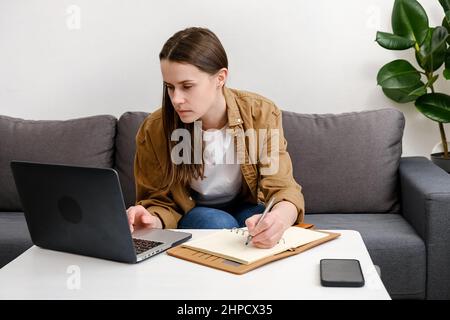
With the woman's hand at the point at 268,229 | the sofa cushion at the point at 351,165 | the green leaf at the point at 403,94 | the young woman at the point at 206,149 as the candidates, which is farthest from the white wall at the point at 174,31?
the woman's hand at the point at 268,229

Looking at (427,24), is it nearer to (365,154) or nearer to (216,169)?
(365,154)

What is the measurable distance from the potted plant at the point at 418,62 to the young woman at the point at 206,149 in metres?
0.88

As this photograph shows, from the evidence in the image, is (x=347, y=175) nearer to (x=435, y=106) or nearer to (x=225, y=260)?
(x=435, y=106)

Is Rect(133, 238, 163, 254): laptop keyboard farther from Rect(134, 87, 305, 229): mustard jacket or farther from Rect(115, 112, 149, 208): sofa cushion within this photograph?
Rect(115, 112, 149, 208): sofa cushion

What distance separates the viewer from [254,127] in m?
1.91

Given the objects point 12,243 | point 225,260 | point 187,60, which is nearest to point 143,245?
point 225,260

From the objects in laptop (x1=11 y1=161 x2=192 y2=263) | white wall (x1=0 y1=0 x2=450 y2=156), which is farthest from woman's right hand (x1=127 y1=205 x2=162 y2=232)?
white wall (x1=0 y1=0 x2=450 y2=156)

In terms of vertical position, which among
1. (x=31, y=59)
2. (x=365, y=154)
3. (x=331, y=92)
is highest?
(x=31, y=59)

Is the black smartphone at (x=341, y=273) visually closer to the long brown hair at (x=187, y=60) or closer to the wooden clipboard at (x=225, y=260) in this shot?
the wooden clipboard at (x=225, y=260)

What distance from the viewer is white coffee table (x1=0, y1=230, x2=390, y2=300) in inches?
44.2

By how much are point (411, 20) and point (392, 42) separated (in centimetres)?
15

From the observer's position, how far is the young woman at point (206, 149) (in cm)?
173
